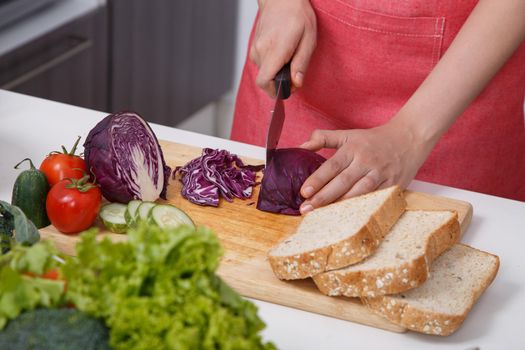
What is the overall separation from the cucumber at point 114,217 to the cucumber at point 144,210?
34 millimetres

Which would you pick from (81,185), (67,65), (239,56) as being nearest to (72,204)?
(81,185)

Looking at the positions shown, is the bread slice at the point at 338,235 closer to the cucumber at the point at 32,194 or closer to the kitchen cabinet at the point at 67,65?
the cucumber at the point at 32,194

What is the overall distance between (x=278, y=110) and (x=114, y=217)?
1.38 feet

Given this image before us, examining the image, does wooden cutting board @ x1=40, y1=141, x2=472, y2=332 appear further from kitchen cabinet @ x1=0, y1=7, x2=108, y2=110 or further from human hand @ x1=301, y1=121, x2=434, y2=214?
kitchen cabinet @ x1=0, y1=7, x2=108, y2=110

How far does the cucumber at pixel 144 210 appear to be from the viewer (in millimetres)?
1637

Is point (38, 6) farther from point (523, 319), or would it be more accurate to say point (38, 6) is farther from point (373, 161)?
point (523, 319)

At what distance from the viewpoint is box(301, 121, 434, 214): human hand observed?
177 centimetres

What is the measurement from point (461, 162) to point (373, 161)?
0.46m

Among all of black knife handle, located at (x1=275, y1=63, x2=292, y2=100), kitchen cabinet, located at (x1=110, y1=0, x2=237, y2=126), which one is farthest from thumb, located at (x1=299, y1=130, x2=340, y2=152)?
kitchen cabinet, located at (x1=110, y1=0, x2=237, y2=126)

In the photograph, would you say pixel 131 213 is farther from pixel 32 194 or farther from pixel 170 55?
pixel 170 55

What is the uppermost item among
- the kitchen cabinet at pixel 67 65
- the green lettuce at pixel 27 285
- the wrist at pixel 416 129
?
the green lettuce at pixel 27 285

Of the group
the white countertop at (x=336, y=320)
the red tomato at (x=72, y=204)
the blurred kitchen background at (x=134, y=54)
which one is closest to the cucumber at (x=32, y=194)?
the red tomato at (x=72, y=204)

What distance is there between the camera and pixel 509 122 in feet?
7.10

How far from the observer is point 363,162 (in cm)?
179
